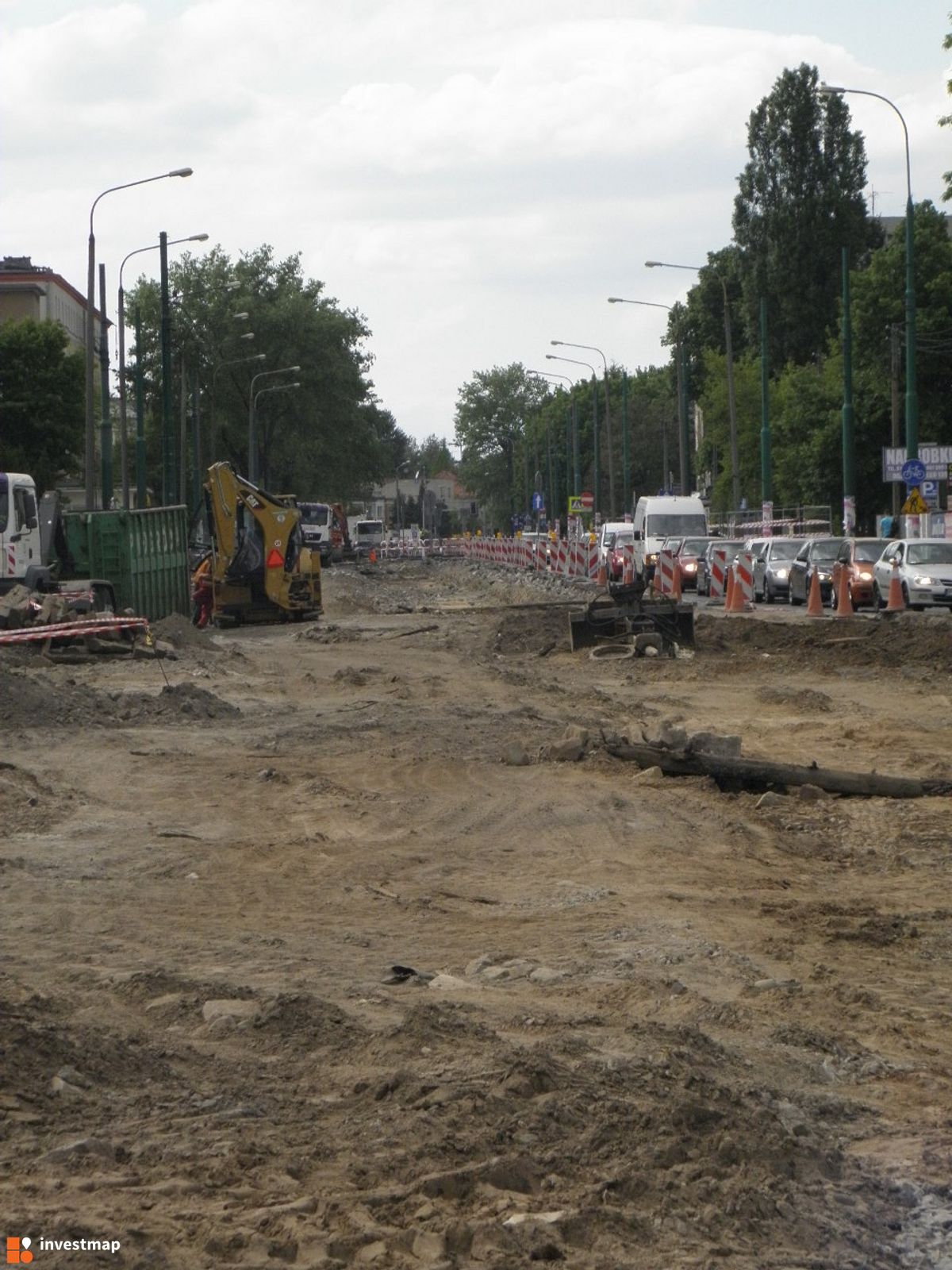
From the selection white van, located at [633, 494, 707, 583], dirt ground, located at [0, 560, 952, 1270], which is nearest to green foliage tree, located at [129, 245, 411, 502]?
white van, located at [633, 494, 707, 583]

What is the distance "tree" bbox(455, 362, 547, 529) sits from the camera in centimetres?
17250

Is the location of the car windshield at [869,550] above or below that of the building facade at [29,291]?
below

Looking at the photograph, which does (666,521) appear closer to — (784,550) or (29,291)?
(784,550)

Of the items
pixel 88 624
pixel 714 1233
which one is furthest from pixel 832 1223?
pixel 88 624

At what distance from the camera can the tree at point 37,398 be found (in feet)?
212

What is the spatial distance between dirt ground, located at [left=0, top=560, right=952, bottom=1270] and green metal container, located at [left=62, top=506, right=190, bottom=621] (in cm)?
1596

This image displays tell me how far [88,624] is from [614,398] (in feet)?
390

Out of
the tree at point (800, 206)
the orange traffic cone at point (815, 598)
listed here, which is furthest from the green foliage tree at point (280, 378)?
the orange traffic cone at point (815, 598)

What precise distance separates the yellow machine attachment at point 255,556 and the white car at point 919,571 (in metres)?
11.2

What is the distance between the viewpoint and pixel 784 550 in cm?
4103

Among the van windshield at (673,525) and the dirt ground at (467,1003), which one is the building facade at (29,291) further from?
the dirt ground at (467,1003)

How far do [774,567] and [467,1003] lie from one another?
3469 cm

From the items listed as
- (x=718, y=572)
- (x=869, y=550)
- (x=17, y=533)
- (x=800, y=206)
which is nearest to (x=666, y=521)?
(x=718, y=572)

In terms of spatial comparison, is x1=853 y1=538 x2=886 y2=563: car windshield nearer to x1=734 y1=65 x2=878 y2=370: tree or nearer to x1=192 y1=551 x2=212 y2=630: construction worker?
x1=192 y1=551 x2=212 y2=630: construction worker
